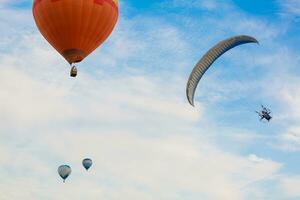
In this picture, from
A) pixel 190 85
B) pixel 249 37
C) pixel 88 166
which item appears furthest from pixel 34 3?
pixel 88 166

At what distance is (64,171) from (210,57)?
96.0 ft

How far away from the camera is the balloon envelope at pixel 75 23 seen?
4603 centimetres

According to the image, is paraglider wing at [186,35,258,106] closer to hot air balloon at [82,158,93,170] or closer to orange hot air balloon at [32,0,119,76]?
orange hot air balloon at [32,0,119,76]

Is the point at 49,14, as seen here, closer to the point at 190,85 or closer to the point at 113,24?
the point at 113,24

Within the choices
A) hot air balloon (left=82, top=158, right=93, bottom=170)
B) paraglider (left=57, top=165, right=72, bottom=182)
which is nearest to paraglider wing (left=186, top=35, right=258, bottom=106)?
hot air balloon (left=82, top=158, right=93, bottom=170)

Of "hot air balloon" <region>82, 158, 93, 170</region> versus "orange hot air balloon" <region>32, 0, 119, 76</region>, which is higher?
"orange hot air balloon" <region>32, 0, 119, 76</region>

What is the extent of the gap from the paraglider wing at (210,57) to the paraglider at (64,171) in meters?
27.4

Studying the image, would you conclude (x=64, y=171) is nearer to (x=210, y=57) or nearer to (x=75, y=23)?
(x=75, y=23)

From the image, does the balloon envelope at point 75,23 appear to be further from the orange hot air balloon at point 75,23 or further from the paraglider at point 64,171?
the paraglider at point 64,171

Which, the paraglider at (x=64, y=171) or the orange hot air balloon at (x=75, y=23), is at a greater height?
the orange hot air balloon at (x=75, y=23)

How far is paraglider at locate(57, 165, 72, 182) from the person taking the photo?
68562 millimetres

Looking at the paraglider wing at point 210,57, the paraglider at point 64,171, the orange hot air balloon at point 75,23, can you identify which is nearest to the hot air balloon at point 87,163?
the paraglider at point 64,171

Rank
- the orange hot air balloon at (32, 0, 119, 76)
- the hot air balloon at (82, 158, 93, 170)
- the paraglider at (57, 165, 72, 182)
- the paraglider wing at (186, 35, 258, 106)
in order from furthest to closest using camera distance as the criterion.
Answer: the paraglider at (57, 165, 72, 182) < the hot air balloon at (82, 158, 93, 170) < the orange hot air balloon at (32, 0, 119, 76) < the paraglider wing at (186, 35, 258, 106)

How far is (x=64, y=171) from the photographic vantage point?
69125mm
